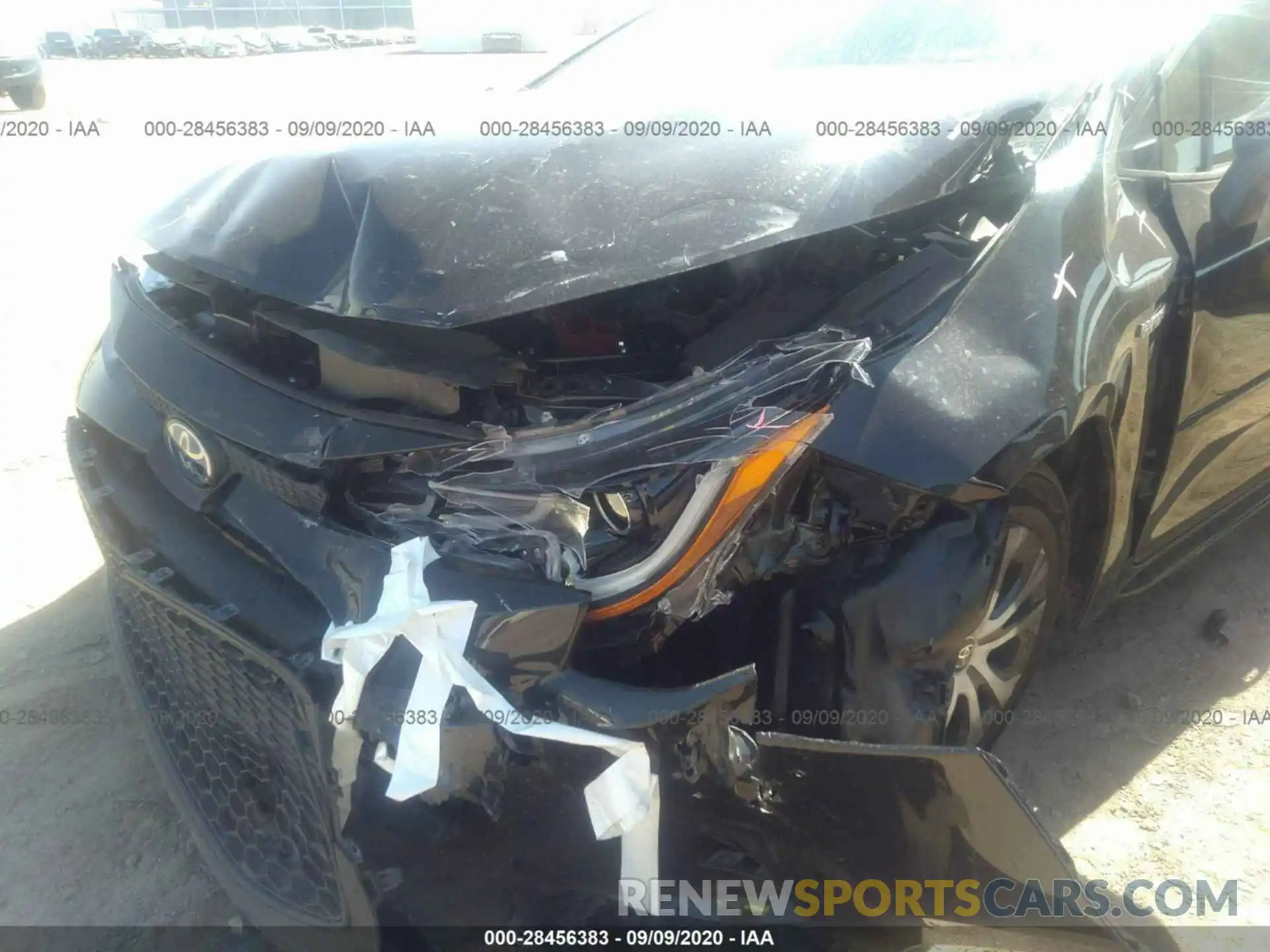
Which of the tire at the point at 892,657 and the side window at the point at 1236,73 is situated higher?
the side window at the point at 1236,73

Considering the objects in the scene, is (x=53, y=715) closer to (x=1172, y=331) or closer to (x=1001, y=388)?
(x=1001, y=388)

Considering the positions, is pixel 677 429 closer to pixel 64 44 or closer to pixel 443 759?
pixel 443 759

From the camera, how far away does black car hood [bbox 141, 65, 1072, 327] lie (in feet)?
5.73

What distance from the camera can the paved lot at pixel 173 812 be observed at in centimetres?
220

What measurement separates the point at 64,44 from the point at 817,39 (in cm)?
3830

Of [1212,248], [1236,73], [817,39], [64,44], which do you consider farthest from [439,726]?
[64,44]

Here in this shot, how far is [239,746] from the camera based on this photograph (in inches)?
78.7

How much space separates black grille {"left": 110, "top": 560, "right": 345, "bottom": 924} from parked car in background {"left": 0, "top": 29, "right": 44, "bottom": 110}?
47.9 feet

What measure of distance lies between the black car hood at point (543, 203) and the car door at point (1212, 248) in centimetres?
45

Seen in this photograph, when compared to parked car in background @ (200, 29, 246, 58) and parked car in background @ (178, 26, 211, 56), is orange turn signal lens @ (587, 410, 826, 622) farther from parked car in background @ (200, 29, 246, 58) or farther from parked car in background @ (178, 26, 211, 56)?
parked car in background @ (178, 26, 211, 56)

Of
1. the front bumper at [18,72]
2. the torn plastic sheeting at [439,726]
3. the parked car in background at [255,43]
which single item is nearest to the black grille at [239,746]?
the torn plastic sheeting at [439,726]

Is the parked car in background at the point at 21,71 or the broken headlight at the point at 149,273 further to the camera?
the parked car in background at the point at 21,71

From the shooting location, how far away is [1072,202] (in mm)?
1908

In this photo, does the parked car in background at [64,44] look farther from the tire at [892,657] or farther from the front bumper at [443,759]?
the tire at [892,657]
